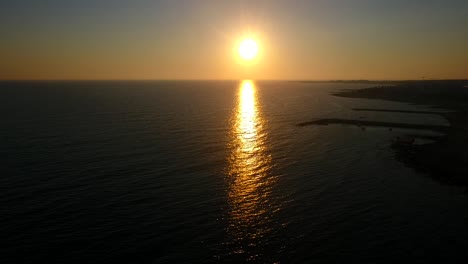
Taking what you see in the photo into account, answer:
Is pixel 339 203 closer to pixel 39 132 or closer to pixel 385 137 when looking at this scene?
pixel 385 137

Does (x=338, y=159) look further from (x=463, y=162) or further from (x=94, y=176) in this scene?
(x=94, y=176)

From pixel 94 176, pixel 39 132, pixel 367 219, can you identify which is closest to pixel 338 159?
pixel 367 219

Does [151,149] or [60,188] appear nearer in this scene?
[60,188]

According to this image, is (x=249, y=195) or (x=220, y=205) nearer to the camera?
(x=220, y=205)

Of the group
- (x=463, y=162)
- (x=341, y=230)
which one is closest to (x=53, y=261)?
(x=341, y=230)

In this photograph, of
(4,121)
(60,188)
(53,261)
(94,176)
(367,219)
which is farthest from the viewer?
(4,121)

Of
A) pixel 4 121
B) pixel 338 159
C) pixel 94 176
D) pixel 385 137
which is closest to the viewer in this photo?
pixel 94 176

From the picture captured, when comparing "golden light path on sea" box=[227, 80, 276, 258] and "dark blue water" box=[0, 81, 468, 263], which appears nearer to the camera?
"dark blue water" box=[0, 81, 468, 263]

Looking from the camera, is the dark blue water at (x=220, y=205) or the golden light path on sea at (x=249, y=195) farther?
the golden light path on sea at (x=249, y=195)

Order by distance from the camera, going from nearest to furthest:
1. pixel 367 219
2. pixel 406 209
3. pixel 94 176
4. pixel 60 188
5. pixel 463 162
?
pixel 367 219 < pixel 406 209 < pixel 60 188 < pixel 94 176 < pixel 463 162
